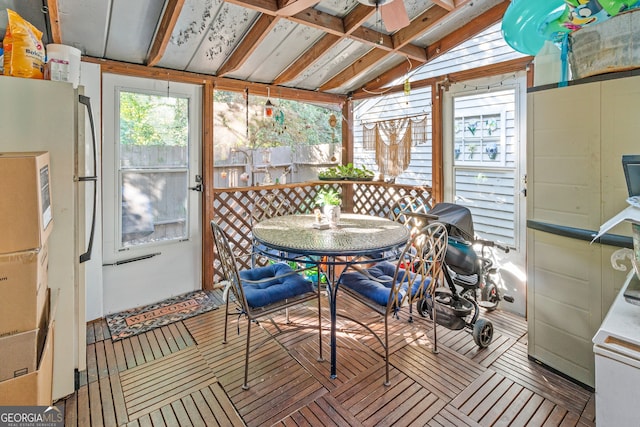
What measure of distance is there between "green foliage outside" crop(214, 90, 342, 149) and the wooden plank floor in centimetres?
321

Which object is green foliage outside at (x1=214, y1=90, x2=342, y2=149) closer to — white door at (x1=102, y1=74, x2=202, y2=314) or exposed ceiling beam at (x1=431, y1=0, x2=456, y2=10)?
white door at (x1=102, y1=74, x2=202, y2=314)

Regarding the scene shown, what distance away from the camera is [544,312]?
213cm

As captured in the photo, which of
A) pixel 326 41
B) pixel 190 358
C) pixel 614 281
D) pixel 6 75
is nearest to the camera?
pixel 6 75

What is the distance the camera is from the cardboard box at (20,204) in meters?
1.17

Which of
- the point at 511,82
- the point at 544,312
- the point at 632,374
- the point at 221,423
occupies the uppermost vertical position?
the point at 511,82

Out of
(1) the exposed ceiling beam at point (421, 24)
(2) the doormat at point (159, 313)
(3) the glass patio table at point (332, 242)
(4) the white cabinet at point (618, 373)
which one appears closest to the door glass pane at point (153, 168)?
(2) the doormat at point (159, 313)

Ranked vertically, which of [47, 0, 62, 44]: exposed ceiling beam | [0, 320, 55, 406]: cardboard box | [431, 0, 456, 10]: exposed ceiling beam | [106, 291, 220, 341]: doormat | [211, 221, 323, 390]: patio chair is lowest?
[106, 291, 220, 341]: doormat

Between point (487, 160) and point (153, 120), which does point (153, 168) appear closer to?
point (153, 120)

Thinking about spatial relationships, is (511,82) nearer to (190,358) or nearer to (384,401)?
(384,401)

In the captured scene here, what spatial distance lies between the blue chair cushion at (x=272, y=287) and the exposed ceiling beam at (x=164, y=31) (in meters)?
1.82

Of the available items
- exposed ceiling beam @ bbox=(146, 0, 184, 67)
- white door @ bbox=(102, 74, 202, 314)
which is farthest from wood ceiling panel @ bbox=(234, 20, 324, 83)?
exposed ceiling beam @ bbox=(146, 0, 184, 67)

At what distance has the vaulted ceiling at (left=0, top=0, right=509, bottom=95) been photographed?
2.24 meters

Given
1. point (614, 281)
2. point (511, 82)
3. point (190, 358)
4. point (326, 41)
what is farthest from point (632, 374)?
point (326, 41)

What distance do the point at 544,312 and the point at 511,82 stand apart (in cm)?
196
